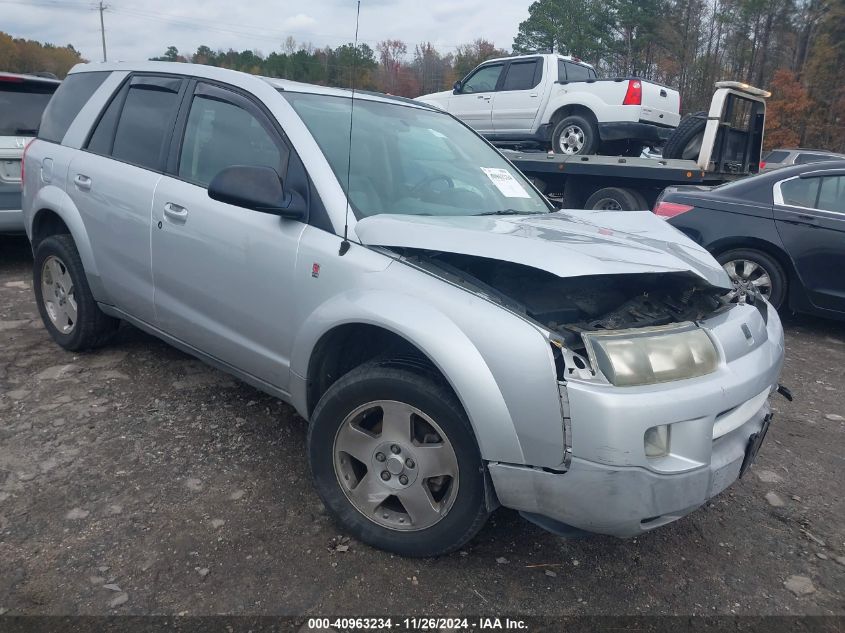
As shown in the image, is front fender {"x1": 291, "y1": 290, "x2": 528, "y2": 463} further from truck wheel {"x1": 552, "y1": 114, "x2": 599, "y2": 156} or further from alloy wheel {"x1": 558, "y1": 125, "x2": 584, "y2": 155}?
alloy wheel {"x1": 558, "y1": 125, "x2": 584, "y2": 155}

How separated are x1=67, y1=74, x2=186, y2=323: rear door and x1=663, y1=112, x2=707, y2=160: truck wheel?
273 inches

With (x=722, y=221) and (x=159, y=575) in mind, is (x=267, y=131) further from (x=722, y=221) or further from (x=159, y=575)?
(x=722, y=221)

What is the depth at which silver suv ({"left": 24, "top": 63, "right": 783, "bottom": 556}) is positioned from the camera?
2.06 meters

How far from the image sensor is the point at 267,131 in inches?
118

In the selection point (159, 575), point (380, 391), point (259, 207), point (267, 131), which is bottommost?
point (159, 575)

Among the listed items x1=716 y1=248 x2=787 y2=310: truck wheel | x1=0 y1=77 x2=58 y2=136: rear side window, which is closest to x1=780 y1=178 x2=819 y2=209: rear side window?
x1=716 y1=248 x2=787 y2=310: truck wheel

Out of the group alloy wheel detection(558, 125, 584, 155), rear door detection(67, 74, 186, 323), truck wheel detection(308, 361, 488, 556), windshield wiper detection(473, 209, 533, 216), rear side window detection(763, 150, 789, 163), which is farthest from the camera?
rear side window detection(763, 150, 789, 163)

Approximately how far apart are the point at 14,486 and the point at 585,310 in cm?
251

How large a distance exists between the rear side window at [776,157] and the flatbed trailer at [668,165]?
12.7m

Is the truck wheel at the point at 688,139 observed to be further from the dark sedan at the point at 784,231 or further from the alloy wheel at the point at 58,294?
the alloy wheel at the point at 58,294

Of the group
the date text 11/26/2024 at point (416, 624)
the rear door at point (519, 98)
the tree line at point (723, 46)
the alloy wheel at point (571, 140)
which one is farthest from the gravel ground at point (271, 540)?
the tree line at point (723, 46)

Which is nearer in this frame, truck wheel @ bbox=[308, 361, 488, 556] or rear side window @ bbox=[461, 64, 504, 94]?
truck wheel @ bbox=[308, 361, 488, 556]

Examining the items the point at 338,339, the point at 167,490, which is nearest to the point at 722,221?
the point at 338,339

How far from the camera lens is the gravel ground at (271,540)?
229cm
